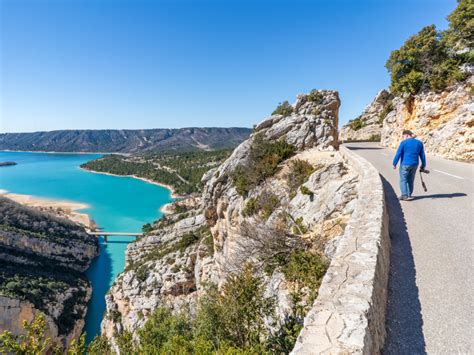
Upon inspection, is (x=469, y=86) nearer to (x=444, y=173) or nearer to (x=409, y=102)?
(x=409, y=102)

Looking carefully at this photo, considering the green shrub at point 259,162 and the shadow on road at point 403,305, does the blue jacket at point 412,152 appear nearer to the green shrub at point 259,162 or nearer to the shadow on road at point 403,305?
the shadow on road at point 403,305

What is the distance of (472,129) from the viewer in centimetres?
1280

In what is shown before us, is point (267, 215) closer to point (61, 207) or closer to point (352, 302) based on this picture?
point (352, 302)

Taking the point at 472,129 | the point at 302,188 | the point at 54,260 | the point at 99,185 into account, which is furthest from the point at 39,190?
the point at 472,129

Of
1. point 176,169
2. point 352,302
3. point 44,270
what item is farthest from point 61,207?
point 352,302

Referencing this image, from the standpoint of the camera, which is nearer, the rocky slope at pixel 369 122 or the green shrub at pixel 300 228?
the green shrub at pixel 300 228

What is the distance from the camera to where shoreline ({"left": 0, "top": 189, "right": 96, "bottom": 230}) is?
53197mm

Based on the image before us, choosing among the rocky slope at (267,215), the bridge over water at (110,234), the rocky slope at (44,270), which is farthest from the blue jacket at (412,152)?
the bridge over water at (110,234)

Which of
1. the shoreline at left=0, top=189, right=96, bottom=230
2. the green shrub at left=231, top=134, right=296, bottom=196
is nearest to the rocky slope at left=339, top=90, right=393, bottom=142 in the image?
the green shrub at left=231, top=134, right=296, bottom=196

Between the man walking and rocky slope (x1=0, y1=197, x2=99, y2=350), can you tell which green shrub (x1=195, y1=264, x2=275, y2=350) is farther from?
rocky slope (x1=0, y1=197, x2=99, y2=350)

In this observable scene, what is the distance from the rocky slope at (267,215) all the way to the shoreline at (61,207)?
32.1 m

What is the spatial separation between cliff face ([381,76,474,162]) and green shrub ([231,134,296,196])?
344 inches

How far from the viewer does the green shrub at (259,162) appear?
585 inches

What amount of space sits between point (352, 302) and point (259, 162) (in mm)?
13399
